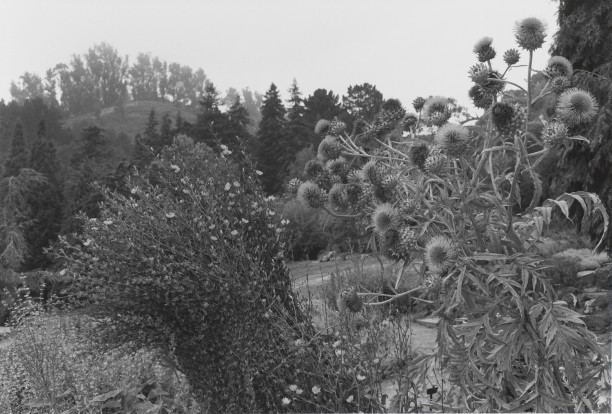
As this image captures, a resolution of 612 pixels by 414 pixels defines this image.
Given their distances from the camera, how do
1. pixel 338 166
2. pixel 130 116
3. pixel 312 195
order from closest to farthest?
pixel 312 195, pixel 338 166, pixel 130 116

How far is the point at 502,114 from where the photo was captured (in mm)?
2561

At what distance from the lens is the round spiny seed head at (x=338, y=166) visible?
11.9ft

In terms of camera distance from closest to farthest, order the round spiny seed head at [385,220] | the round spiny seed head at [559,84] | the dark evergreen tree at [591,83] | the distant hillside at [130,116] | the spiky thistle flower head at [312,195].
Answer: the round spiny seed head at [385,220]
the round spiny seed head at [559,84]
the spiky thistle flower head at [312,195]
the dark evergreen tree at [591,83]
the distant hillside at [130,116]

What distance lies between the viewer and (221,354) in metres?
3.60

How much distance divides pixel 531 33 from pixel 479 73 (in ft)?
1.00

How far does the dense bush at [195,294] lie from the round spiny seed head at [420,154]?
132 cm

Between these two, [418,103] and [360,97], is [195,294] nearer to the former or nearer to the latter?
[418,103]

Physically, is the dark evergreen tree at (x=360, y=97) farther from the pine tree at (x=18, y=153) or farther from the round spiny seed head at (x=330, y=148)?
the round spiny seed head at (x=330, y=148)

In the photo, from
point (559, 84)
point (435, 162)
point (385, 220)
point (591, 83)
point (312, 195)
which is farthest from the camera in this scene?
point (591, 83)

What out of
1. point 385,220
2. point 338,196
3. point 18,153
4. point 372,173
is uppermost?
point 18,153

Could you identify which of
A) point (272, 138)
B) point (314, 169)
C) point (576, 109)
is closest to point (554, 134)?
point (576, 109)

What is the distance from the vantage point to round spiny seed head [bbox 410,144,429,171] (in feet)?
9.25

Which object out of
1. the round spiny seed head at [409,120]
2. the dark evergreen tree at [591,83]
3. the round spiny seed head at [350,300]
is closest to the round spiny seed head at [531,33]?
the round spiny seed head at [409,120]

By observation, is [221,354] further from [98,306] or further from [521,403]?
[521,403]
